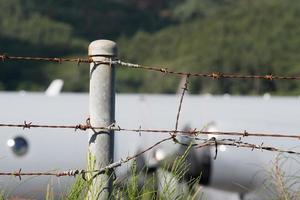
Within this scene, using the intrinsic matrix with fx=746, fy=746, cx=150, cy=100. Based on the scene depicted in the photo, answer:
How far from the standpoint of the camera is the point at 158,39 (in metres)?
143

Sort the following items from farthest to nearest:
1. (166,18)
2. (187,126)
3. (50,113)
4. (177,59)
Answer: (166,18)
(177,59)
(187,126)
(50,113)

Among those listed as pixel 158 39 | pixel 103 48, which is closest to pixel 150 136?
pixel 103 48

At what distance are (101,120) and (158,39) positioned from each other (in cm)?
13836

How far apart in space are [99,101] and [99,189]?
0.62m

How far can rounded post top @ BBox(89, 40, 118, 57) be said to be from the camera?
17.5ft

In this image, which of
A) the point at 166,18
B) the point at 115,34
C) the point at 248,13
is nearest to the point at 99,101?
the point at 248,13

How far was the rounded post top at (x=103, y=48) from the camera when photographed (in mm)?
5324

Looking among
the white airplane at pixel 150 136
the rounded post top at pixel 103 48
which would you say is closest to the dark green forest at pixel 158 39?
the white airplane at pixel 150 136

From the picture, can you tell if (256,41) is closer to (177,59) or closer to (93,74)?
(177,59)

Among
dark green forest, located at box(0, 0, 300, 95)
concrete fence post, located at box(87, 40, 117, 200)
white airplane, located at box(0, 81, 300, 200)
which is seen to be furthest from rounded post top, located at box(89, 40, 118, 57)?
dark green forest, located at box(0, 0, 300, 95)

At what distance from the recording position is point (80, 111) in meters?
14.0

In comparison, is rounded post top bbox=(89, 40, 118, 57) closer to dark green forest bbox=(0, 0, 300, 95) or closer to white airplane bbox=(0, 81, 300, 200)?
white airplane bbox=(0, 81, 300, 200)

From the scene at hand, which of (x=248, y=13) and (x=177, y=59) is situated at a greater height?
(x=248, y=13)

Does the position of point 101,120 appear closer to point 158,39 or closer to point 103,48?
point 103,48
